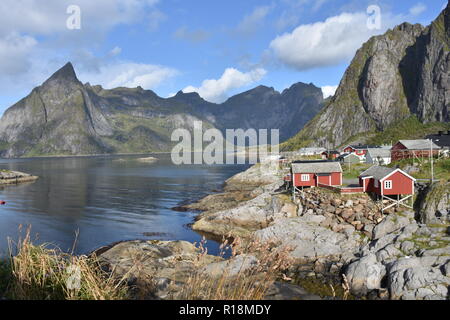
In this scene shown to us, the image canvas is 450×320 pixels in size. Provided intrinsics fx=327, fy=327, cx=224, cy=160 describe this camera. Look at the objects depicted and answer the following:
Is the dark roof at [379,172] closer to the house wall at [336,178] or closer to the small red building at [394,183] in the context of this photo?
the small red building at [394,183]

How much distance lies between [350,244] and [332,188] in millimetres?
14025

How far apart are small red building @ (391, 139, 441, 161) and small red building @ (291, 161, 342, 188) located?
3483 cm

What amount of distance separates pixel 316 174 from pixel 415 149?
41889 millimetres

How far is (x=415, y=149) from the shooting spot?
3258 inches

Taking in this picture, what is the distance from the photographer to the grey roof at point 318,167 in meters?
56.2

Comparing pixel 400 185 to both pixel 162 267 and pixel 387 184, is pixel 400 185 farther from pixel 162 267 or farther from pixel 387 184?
pixel 162 267

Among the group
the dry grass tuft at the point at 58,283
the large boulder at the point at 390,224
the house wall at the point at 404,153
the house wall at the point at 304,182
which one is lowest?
the large boulder at the point at 390,224

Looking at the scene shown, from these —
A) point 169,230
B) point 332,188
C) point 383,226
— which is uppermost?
point 332,188

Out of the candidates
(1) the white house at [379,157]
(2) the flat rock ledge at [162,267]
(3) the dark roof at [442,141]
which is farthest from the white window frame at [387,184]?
(3) the dark roof at [442,141]

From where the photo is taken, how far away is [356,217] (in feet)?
144

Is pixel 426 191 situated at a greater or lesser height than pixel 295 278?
greater

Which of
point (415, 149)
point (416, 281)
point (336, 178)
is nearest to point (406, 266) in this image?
point (416, 281)
